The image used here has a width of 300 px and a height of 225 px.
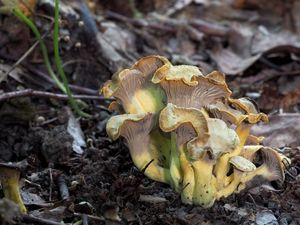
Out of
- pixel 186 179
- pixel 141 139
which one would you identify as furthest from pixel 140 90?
pixel 186 179

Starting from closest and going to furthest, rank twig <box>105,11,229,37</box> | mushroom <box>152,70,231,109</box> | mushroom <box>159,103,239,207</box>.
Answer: mushroom <box>159,103,239,207</box> < mushroom <box>152,70,231,109</box> < twig <box>105,11,229,37</box>

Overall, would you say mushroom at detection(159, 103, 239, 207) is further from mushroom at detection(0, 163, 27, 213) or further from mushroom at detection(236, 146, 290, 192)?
mushroom at detection(0, 163, 27, 213)

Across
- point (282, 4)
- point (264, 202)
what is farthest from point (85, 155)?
point (282, 4)

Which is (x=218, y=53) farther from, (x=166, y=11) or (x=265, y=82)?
(x=166, y=11)

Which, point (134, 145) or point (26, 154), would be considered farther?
point (26, 154)

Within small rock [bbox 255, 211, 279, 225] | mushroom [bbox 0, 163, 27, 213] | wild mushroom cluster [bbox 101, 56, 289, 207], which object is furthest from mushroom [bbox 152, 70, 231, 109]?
mushroom [bbox 0, 163, 27, 213]

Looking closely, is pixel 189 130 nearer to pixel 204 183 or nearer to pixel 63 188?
pixel 204 183

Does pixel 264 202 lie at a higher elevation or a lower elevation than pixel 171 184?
lower
